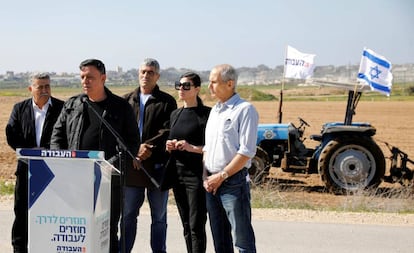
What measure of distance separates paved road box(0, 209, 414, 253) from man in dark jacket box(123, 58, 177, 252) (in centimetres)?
68

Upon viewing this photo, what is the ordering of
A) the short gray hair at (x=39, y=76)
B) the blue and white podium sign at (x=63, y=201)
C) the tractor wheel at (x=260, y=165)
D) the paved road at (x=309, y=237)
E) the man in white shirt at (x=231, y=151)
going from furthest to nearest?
the tractor wheel at (x=260, y=165) < the paved road at (x=309, y=237) < the short gray hair at (x=39, y=76) < the man in white shirt at (x=231, y=151) < the blue and white podium sign at (x=63, y=201)

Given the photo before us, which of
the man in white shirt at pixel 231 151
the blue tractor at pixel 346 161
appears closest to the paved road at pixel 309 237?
the man in white shirt at pixel 231 151

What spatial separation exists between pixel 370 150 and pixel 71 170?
787 centimetres

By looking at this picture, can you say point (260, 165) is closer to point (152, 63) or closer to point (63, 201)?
point (152, 63)

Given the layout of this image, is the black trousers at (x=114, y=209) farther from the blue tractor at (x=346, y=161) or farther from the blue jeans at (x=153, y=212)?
the blue tractor at (x=346, y=161)

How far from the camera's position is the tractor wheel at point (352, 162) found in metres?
10.6

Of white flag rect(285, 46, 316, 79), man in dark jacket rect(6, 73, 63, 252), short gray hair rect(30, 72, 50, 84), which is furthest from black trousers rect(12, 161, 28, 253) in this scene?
white flag rect(285, 46, 316, 79)

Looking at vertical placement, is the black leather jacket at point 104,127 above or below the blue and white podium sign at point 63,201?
above

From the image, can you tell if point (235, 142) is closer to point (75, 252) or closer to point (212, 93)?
point (212, 93)

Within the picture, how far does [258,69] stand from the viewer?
558ft

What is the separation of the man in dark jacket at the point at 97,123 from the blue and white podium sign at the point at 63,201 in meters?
0.61

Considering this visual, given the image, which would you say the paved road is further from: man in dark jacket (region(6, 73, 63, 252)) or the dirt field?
the dirt field

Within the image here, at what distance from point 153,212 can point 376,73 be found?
6.98 metres

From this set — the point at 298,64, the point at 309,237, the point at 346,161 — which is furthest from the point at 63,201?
the point at 298,64
